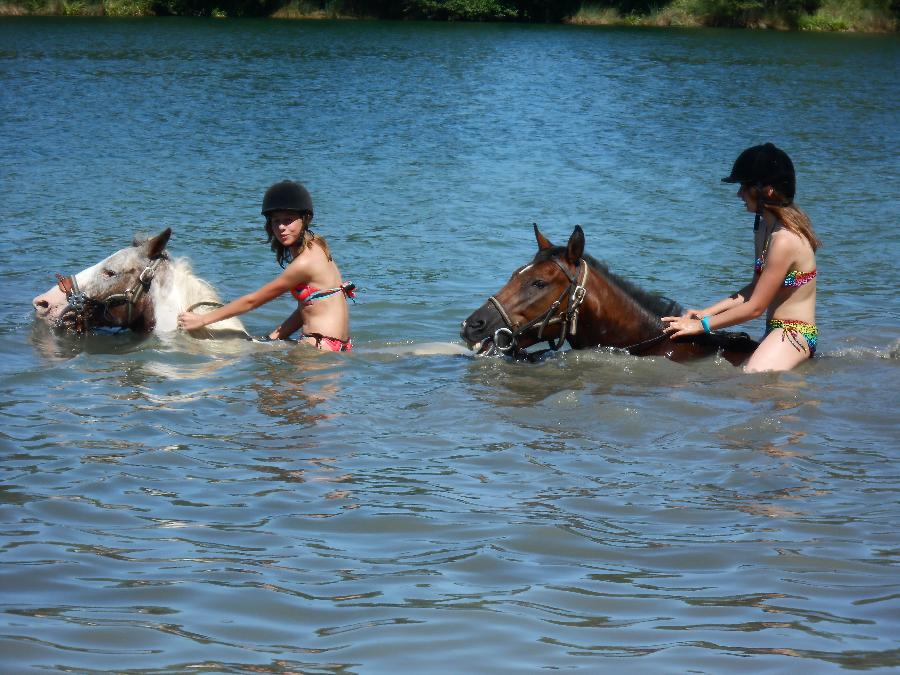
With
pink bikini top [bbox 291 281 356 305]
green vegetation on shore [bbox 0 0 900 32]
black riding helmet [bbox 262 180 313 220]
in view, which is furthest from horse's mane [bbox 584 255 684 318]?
green vegetation on shore [bbox 0 0 900 32]

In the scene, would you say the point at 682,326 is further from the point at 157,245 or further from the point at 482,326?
the point at 157,245

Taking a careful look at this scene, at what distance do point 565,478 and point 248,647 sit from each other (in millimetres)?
2511

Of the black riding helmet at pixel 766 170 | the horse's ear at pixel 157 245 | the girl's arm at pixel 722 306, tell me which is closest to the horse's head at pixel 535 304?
the girl's arm at pixel 722 306

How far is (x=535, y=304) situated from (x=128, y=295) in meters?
2.98

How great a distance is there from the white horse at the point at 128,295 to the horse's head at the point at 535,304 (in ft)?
7.42

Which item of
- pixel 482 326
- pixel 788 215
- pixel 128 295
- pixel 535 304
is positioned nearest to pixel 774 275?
pixel 788 215

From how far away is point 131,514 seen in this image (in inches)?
219

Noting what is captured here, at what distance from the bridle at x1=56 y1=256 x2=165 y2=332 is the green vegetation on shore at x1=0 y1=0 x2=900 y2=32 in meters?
55.2

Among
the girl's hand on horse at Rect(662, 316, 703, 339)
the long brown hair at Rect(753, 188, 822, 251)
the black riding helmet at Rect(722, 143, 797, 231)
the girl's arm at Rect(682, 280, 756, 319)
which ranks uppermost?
the black riding helmet at Rect(722, 143, 797, 231)

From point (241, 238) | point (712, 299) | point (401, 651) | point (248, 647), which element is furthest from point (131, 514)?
point (241, 238)

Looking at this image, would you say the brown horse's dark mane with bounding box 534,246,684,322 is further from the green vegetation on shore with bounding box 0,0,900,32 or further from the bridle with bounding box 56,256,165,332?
the green vegetation on shore with bounding box 0,0,900,32

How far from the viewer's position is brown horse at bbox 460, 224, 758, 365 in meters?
7.77

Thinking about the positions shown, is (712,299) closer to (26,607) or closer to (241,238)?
(241,238)

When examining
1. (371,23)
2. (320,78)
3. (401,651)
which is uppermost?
(371,23)
